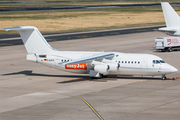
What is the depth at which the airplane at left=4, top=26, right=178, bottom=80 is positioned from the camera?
120 feet

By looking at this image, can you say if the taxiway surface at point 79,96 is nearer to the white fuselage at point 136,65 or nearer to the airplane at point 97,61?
the white fuselage at point 136,65

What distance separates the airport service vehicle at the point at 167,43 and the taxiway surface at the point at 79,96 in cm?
1158

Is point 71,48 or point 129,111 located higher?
point 71,48

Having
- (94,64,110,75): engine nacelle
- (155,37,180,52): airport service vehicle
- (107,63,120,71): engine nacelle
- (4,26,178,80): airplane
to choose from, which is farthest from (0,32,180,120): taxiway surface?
(155,37,180,52): airport service vehicle

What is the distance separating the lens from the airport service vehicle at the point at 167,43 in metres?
60.1

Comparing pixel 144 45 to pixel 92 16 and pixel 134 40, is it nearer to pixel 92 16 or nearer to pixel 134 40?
pixel 134 40

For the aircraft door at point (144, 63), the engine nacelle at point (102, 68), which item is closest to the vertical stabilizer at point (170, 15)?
the aircraft door at point (144, 63)

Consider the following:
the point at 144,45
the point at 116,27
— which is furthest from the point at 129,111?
the point at 116,27

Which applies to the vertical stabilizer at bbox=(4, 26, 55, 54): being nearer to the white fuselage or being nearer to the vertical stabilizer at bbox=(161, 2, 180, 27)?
the white fuselage

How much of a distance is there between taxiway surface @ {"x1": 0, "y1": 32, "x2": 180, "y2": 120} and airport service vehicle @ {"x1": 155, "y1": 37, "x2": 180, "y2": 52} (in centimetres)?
1158

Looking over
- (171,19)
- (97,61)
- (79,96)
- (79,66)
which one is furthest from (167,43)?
(79,96)

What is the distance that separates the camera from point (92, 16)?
123m

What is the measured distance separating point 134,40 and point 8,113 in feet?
181

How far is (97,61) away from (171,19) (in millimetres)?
29693
